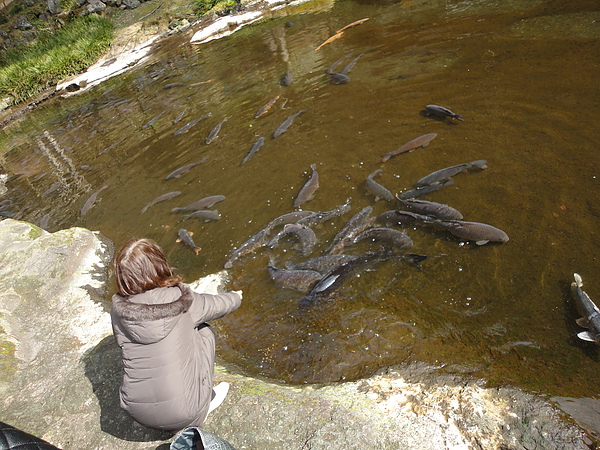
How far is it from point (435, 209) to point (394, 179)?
1074 millimetres

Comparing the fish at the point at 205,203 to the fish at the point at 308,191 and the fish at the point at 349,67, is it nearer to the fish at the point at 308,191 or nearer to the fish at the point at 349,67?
the fish at the point at 308,191

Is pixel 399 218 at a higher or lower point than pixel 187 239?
lower

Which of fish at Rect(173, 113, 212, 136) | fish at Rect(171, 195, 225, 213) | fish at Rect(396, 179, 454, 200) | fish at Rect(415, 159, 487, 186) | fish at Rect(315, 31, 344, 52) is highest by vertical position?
fish at Rect(315, 31, 344, 52)

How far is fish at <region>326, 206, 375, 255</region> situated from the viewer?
16.4ft

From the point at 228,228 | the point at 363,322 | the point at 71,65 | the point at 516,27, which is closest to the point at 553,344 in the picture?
the point at 363,322

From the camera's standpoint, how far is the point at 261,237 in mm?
5543

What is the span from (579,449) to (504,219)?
275 cm

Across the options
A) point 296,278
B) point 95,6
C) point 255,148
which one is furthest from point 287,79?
point 95,6

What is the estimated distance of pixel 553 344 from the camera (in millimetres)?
3344

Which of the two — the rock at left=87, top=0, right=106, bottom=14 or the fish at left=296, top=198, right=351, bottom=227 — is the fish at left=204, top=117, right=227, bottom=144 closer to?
the fish at left=296, top=198, right=351, bottom=227

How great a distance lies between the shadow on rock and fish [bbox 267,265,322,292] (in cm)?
193

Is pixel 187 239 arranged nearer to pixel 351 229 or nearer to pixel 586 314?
pixel 351 229

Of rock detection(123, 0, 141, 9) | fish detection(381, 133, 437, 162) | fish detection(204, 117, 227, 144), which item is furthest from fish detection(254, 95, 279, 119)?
rock detection(123, 0, 141, 9)

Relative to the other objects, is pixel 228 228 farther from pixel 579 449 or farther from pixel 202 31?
pixel 202 31
